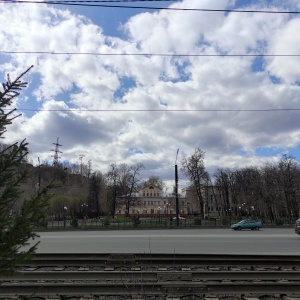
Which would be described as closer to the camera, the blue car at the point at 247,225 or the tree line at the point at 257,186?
the blue car at the point at 247,225

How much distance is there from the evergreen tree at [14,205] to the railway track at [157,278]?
3154 millimetres

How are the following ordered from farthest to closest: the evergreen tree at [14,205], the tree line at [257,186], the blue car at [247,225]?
1. the tree line at [257,186]
2. the blue car at [247,225]
3. the evergreen tree at [14,205]

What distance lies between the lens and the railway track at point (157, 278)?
8000mm

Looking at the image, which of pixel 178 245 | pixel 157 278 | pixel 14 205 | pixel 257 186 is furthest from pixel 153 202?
pixel 14 205

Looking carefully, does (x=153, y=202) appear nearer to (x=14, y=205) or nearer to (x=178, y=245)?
(x=178, y=245)

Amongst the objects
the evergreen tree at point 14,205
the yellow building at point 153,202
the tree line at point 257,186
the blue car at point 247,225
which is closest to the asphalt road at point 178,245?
the evergreen tree at point 14,205

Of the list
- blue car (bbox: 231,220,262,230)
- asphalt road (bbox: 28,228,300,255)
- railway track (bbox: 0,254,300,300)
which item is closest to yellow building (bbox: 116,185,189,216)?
blue car (bbox: 231,220,262,230)

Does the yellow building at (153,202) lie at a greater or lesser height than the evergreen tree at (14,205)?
greater

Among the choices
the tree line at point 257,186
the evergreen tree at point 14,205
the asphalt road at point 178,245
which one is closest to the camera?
the evergreen tree at point 14,205

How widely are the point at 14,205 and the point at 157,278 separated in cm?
725

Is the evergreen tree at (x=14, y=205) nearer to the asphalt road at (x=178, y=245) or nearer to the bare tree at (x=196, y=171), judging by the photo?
the asphalt road at (x=178, y=245)

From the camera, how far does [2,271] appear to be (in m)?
2.60

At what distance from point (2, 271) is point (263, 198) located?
261ft

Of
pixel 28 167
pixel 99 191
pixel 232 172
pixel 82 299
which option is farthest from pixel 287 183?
pixel 28 167
